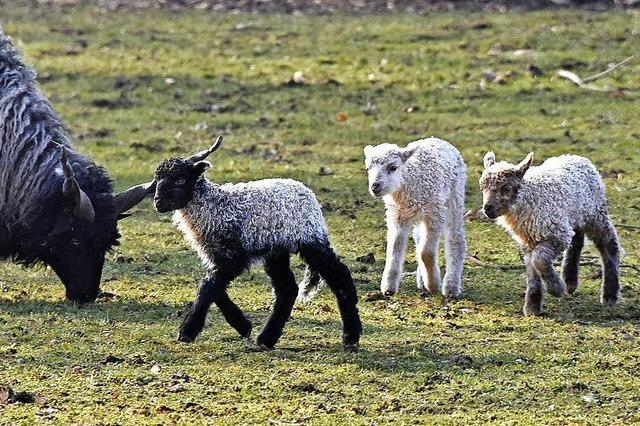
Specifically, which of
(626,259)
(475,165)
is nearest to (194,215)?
(626,259)

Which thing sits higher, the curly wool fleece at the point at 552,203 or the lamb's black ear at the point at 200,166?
the lamb's black ear at the point at 200,166

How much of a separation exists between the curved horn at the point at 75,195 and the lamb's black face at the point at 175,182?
179 centimetres

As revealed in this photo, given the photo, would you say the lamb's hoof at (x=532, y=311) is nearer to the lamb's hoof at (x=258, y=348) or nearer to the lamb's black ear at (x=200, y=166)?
the lamb's hoof at (x=258, y=348)

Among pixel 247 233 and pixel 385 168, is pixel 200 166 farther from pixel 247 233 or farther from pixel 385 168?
pixel 385 168

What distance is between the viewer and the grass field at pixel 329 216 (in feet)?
27.0

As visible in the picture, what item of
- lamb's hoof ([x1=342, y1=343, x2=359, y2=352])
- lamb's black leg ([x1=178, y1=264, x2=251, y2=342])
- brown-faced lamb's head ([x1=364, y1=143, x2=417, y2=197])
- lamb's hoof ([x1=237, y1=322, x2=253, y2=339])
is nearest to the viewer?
lamb's black leg ([x1=178, y1=264, x2=251, y2=342])

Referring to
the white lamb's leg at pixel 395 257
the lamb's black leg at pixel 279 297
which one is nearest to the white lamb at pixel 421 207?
the white lamb's leg at pixel 395 257

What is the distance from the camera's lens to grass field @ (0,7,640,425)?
8219mm

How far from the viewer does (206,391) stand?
8.26m

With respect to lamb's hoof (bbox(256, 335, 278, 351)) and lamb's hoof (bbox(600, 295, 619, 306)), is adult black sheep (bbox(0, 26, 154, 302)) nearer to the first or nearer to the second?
lamb's hoof (bbox(256, 335, 278, 351))

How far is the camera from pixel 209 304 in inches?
350

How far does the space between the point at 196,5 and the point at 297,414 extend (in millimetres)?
18222

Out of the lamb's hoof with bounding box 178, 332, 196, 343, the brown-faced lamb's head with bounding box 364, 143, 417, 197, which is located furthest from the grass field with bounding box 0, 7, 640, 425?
the brown-faced lamb's head with bounding box 364, 143, 417, 197

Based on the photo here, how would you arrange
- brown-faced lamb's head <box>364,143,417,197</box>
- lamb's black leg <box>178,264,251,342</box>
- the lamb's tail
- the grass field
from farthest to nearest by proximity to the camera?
brown-faced lamb's head <box>364,143,417,197</box>
the lamb's tail
lamb's black leg <box>178,264,251,342</box>
the grass field
